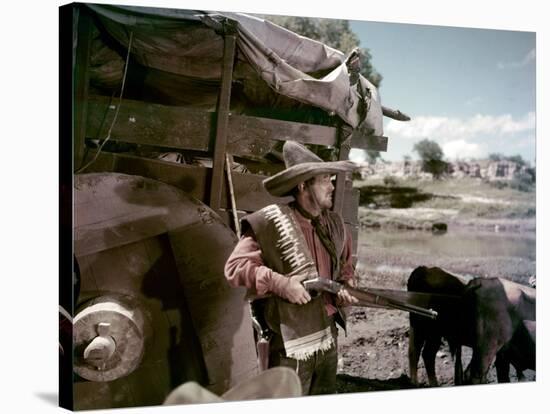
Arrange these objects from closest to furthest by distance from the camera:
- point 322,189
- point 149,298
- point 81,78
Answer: point 81,78
point 149,298
point 322,189

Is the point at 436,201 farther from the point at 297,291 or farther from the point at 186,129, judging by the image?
the point at 186,129

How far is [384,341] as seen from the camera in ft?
25.8

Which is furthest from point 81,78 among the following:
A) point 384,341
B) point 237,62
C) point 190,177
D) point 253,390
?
point 384,341

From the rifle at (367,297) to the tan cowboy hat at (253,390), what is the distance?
60cm

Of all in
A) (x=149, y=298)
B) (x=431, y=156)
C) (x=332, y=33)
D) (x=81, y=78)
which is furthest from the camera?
(x=431, y=156)

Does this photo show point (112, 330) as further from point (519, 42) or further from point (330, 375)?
point (519, 42)

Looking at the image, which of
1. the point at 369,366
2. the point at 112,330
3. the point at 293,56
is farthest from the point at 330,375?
the point at 293,56

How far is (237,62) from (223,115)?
37 cm

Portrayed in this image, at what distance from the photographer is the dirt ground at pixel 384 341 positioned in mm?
7695

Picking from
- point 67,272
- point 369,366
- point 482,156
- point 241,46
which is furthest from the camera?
point 482,156

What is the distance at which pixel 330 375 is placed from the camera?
7578 mm

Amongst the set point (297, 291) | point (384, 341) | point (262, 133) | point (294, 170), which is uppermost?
point (262, 133)

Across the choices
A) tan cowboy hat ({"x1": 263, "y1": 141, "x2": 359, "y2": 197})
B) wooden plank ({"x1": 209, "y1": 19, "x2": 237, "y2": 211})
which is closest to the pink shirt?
tan cowboy hat ({"x1": 263, "y1": 141, "x2": 359, "y2": 197})

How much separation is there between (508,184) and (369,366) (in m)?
1.83
